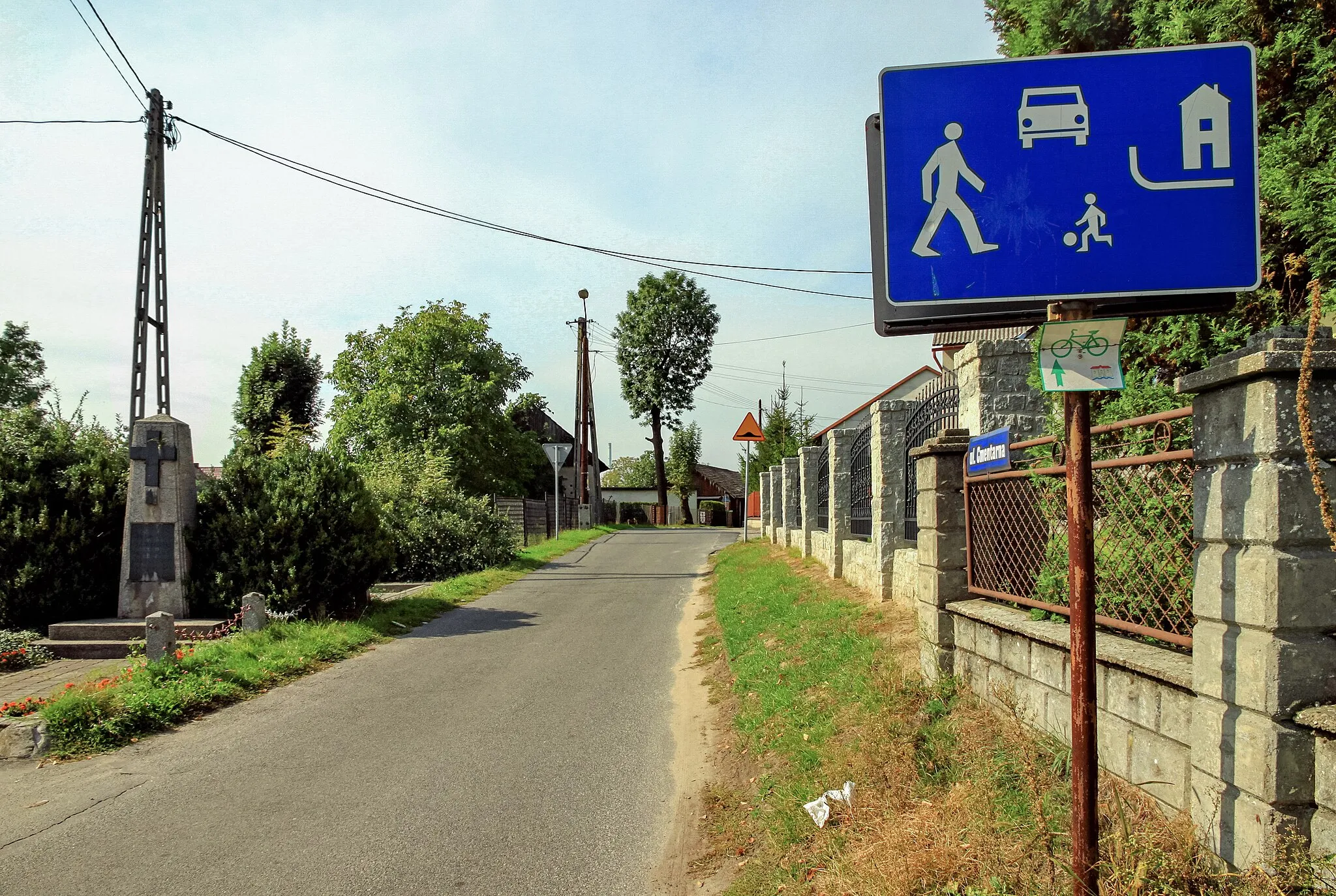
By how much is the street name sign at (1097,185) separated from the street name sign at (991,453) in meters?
1.83

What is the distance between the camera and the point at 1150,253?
9.86 feet

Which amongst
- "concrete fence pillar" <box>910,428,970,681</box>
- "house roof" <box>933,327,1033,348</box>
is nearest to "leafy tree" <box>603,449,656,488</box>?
"house roof" <box>933,327,1033,348</box>

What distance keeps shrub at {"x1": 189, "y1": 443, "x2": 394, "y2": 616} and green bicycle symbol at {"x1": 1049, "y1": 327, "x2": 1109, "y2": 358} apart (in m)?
10.6

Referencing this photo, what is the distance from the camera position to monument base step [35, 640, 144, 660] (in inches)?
390

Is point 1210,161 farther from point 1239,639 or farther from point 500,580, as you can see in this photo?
point 500,580

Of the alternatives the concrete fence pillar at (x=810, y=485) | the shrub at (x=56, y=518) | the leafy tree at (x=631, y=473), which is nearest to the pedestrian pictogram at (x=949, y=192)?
the shrub at (x=56, y=518)

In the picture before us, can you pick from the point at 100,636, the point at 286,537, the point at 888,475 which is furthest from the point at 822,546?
the point at 100,636

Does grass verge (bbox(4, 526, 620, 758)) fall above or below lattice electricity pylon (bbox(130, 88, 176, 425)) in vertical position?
below

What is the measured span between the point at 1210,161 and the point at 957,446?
10.3ft

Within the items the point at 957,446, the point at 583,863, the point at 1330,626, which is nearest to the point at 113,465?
the point at 583,863

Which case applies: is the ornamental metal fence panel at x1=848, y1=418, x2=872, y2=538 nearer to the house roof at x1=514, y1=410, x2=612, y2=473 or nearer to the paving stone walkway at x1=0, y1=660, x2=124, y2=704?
the paving stone walkway at x1=0, y1=660, x2=124, y2=704

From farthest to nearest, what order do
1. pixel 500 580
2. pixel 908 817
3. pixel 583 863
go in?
pixel 500 580 < pixel 583 863 < pixel 908 817

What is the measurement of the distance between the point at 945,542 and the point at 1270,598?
3.24 meters

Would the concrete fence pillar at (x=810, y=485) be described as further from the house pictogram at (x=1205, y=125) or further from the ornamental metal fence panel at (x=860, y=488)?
the house pictogram at (x=1205, y=125)
